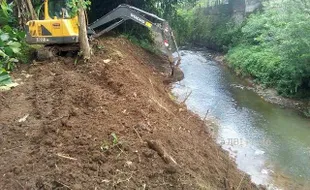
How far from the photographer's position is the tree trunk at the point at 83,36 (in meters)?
10.0

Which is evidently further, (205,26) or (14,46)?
(205,26)

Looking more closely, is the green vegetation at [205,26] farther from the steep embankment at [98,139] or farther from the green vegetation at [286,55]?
the steep embankment at [98,139]

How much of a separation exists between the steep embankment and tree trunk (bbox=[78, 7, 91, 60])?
0.61 meters

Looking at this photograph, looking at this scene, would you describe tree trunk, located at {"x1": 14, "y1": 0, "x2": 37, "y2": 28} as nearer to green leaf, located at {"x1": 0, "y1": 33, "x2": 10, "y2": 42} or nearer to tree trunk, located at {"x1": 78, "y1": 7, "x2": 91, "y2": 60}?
green leaf, located at {"x1": 0, "y1": 33, "x2": 10, "y2": 42}

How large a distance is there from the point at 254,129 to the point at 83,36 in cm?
593

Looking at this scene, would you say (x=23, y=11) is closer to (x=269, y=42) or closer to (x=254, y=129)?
(x=254, y=129)

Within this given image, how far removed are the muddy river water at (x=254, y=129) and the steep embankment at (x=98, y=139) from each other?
99 cm

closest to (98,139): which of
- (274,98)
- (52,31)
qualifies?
(52,31)

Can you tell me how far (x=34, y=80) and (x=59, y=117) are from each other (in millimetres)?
2844

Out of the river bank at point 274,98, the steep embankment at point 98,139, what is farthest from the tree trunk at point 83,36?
the river bank at point 274,98

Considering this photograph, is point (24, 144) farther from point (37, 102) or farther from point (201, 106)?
point (201, 106)

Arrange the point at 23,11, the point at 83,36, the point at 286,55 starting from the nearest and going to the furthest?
the point at 83,36 < the point at 23,11 < the point at 286,55

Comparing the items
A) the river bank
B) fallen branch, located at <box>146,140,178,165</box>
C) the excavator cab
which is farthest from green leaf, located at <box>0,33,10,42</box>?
the river bank

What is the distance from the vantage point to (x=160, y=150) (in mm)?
6098
